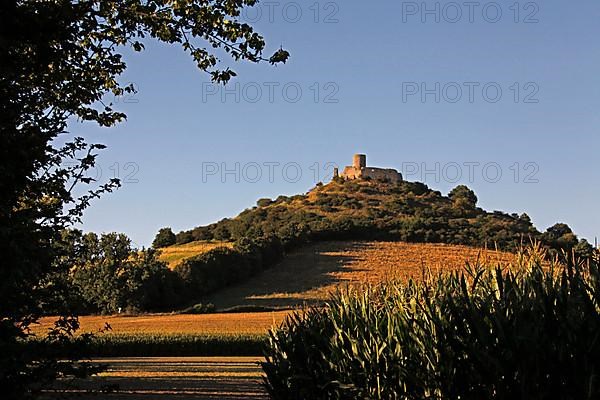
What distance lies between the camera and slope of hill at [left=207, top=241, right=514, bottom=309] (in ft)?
214

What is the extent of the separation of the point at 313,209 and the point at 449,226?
1041 inches

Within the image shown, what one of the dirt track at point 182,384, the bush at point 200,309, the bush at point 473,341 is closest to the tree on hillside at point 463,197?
the bush at point 200,309

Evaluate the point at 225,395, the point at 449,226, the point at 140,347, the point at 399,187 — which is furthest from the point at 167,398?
the point at 399,187

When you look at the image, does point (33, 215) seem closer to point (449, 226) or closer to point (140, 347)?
point (140, 347)

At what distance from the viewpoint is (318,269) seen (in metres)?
75.9

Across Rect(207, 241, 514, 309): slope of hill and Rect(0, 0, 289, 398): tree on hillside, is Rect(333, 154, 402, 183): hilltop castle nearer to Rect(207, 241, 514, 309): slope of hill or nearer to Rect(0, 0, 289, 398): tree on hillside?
Rect(207, 241, 514, 309): slope of hill

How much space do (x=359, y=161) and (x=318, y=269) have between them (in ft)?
197

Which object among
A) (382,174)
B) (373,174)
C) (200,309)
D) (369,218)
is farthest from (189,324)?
(373,174)

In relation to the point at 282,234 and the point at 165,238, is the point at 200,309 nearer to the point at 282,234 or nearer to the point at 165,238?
the point at 282,234

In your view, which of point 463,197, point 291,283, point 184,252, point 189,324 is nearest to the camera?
point 189,324

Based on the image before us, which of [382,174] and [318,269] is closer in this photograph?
[318,269]

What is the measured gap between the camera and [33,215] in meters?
7.85

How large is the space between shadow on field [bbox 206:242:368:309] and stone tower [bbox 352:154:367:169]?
4711 centimetres

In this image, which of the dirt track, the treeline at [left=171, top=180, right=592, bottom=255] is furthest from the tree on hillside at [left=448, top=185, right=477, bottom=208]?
the dirt track
